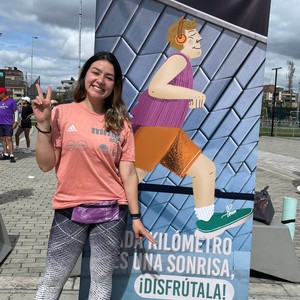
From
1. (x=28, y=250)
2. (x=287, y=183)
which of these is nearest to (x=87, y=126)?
(x=28, y=250)

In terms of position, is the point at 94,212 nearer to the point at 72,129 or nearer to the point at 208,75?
the point at 72,129

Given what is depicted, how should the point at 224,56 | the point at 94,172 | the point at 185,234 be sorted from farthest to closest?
the point at 185,234 → the point at 224,56 → the point at 94,172

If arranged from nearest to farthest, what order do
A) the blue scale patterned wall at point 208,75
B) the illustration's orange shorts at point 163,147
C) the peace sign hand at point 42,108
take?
the peace sign hand at point 42,108 < the blue scale patterned wall at point 208,75 < the illustration's orange shorts at point 163,147

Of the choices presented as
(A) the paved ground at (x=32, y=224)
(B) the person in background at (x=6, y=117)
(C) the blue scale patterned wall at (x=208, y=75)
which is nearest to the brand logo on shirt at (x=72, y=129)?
(C) the blue scale patterned wall at (x=208, y=75)

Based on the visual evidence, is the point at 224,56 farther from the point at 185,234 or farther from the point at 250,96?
the point at 185,234

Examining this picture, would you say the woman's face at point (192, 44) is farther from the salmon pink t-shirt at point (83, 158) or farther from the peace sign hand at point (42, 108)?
the peace sign hand at point (42, 108)

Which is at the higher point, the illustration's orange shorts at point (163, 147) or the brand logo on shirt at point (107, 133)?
the brand logo on shirt at point (107, 133)

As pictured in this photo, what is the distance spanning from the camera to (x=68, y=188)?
2.21 meters

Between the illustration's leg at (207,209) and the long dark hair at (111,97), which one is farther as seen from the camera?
the illustration's leg at (207,209)

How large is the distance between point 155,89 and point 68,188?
0.91 metres

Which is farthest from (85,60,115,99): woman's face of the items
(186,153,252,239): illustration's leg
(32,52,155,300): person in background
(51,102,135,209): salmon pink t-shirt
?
(186,153,252,239): illustration's leg

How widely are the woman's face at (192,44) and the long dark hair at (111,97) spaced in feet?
1.90

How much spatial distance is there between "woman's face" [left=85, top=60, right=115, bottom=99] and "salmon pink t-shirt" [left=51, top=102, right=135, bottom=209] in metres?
0.12

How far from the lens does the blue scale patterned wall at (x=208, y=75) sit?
2635mm
